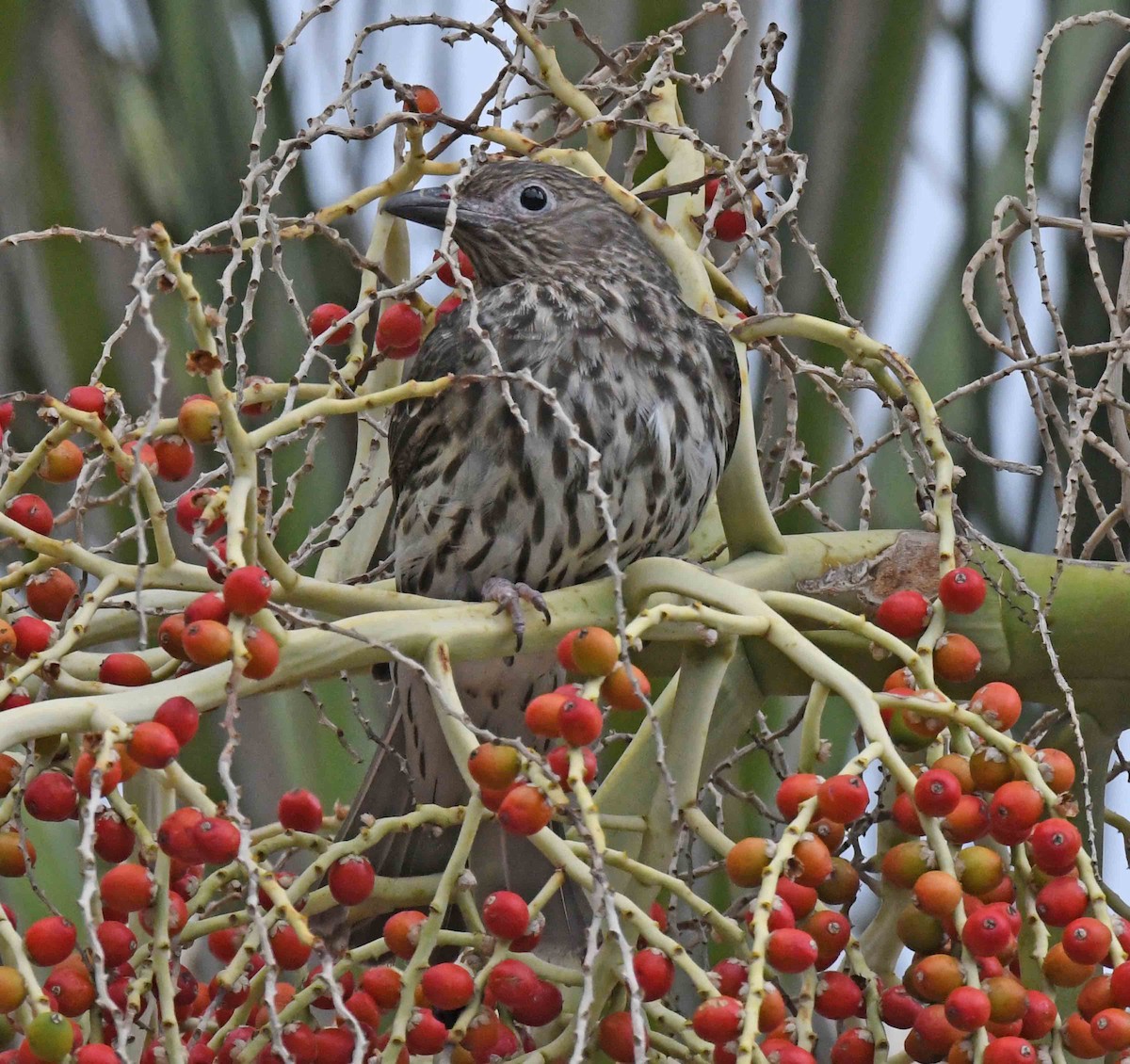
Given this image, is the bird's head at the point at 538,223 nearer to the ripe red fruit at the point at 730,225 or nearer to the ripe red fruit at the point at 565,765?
the ripe red fruit at the point at 730,225

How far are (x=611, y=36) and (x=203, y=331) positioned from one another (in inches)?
51.9

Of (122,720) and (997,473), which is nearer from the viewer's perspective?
(122,720)

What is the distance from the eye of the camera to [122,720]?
96 cm

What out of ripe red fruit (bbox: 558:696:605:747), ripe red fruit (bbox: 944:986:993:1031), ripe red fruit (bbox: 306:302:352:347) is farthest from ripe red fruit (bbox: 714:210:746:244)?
ripe red fruit (bbox: 944:986:993:1031)

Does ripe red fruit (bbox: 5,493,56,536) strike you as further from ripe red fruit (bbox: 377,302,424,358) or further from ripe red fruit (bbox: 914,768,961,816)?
ripe red fruit (bbox: 914,768,961,816)

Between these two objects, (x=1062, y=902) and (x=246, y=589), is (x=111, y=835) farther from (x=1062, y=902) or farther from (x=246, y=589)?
(x=1062, y=902)

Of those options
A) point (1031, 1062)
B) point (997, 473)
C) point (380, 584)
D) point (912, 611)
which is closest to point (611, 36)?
point (997, 473)

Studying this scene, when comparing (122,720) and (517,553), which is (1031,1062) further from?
(517,553)

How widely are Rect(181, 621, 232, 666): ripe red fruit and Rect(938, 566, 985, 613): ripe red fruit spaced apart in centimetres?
49

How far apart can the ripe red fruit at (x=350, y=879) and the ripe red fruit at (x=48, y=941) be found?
0.58 feet

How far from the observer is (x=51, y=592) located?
1188 millimetres

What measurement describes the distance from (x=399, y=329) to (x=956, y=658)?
0.55m

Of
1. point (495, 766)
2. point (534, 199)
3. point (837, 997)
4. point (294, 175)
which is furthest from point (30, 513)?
point (294, 175)

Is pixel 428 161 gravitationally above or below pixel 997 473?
above
